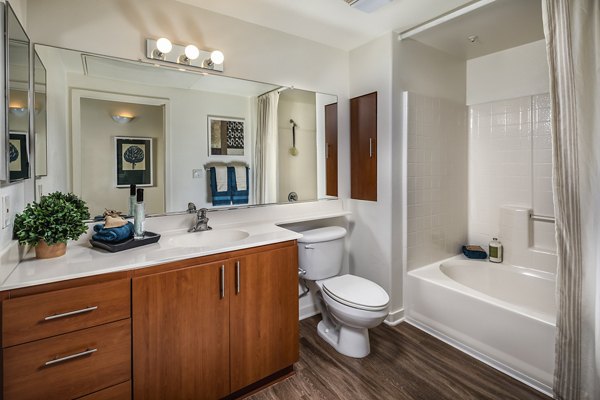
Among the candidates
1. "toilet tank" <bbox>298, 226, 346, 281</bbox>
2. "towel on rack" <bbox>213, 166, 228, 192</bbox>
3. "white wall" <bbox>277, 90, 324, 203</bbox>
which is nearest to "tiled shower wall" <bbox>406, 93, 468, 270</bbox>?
"toilet tank" <bbox>298, 226, 346, 281</bbox>

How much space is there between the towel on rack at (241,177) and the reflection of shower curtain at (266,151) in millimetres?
80

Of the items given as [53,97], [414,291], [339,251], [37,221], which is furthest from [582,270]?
[53,97]

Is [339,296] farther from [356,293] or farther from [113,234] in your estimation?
[113,234]

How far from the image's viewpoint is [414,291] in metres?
2.53

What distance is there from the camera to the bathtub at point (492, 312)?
1803 millimetres

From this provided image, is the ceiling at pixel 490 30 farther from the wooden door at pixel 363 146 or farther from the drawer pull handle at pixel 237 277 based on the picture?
the drawer pull handle at pixel 237 277

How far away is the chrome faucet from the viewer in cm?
196

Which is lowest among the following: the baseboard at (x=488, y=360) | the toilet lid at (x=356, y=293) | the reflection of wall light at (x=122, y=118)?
the baseboard at (x=488, y=360)

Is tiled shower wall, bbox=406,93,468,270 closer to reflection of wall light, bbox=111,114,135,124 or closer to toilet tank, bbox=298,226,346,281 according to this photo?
toilet tank, bbox=298,226,346,281

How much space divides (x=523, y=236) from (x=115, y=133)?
319 centimetres

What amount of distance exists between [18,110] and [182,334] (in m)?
1.26

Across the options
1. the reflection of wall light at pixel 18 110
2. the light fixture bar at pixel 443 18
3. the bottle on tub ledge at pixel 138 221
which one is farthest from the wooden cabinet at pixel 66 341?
the light fixture bar at pixel 443 18

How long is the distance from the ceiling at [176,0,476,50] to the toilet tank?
1554 millimetres

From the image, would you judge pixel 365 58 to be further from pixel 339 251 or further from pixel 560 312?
pixel 560 312
